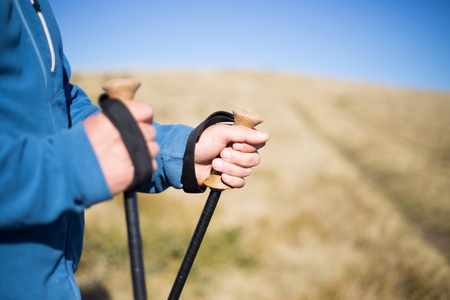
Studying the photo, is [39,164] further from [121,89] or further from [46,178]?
[121,89]

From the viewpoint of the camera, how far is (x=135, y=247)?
42.3 inches

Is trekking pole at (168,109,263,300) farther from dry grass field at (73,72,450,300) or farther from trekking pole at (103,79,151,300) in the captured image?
dry grass field at (73,72,450,300)

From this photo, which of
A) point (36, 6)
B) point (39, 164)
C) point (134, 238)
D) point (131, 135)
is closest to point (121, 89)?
point (131, 135)

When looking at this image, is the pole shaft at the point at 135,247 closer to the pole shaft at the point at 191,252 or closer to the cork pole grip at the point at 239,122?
the pole shaft at the point at 191,252

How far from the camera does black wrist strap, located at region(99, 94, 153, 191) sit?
3.14 ft

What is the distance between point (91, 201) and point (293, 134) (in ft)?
55.3

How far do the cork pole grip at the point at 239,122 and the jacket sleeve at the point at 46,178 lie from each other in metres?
0.72

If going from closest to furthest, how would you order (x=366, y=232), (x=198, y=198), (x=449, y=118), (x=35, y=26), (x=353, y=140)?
(x=35, y=26), (x=366, y=232), (x=198, y=198), (x=353, y=140), (x=449, y=118)

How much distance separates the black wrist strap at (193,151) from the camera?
5.03 feet

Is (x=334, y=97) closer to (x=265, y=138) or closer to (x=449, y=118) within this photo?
(x=449, y=118)

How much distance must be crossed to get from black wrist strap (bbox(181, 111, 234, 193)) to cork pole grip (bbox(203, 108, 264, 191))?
94mm

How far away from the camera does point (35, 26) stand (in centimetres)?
123

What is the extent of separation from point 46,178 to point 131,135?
0.99 ft

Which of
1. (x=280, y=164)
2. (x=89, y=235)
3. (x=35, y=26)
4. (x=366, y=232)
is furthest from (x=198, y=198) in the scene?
(x=35, y=26)
